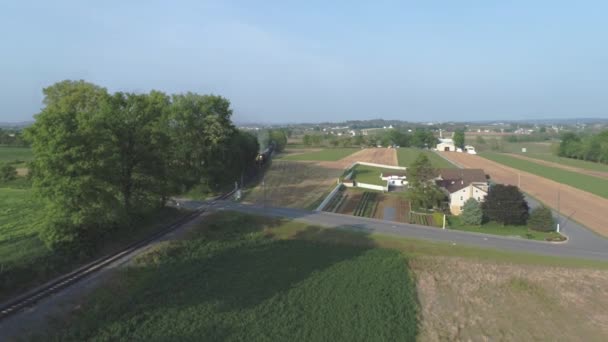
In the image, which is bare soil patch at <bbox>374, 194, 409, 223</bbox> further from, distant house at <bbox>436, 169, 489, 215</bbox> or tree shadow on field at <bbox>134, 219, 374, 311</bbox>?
tree shadow on field at <bbox>134, 219, 374, 311</bbox>

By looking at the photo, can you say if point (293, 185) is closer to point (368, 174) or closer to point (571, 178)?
point (368, 174)

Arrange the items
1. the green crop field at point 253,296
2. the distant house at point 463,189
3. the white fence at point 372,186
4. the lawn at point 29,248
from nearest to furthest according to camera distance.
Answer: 1. the green crop field at point 253,296
2. the lawn at point 29,248
3. the distant house at point 463,189
4. the white fence at point 372,186

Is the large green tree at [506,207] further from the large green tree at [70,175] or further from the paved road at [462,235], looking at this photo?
the large green tree at [70,175]

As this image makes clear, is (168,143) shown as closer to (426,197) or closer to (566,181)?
(426,197)

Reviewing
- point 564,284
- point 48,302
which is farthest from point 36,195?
point 564,284

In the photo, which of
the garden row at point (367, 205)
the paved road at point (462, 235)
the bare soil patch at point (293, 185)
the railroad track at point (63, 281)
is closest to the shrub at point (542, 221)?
the paved road at point (462, 235)
